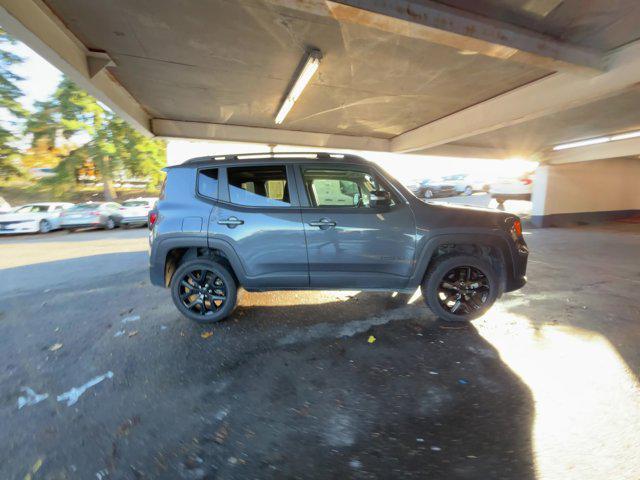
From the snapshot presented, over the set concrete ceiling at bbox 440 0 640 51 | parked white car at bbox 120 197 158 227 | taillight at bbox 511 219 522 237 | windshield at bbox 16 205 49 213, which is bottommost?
parked white car at bbox 120 197 158 227

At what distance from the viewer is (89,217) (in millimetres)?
14578

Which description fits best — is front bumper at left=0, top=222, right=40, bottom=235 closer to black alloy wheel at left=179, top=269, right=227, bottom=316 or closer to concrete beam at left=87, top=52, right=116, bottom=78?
concrete beam at left=87, top=52, right=116, bottom=78

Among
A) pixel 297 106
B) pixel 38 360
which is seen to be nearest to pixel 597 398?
pixel 38 360

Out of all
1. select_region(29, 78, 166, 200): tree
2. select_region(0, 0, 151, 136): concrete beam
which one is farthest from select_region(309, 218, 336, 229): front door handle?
A: select_region(29, 78, 166, 200): tree

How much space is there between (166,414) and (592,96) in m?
7.77

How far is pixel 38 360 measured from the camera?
3.17 m

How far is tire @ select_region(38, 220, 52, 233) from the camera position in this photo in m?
14.0

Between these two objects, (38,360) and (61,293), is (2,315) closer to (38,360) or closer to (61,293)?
(61,293)

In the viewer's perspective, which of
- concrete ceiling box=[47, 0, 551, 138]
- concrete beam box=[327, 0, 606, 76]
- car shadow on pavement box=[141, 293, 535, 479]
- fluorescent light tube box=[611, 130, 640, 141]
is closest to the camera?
car shadow on pavement box=[141, 293, 535, 479]

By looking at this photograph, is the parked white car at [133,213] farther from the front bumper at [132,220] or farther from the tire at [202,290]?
the tire at [202,290]

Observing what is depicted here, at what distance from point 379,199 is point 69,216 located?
1638 cm

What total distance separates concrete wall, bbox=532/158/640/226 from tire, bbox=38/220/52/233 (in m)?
22.5

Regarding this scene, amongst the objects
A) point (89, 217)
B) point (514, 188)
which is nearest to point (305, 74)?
point (89, 217)

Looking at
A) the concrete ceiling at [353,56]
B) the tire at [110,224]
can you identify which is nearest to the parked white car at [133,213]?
the tire at [110,224]
